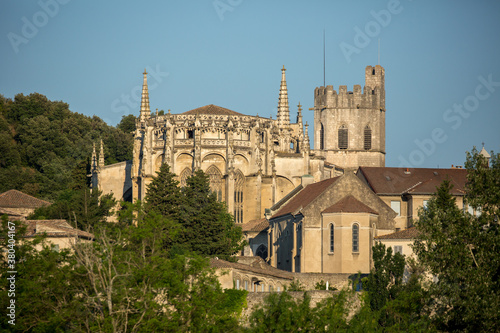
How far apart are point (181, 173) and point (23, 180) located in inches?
1062

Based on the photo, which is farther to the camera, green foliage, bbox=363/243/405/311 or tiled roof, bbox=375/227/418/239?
tiled roof, bbox=375/227/418/239

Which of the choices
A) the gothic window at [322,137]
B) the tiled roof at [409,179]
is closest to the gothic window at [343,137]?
the gothic window at [322,137]

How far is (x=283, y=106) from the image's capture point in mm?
112688

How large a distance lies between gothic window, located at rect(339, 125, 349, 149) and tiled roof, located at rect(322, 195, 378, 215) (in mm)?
46312

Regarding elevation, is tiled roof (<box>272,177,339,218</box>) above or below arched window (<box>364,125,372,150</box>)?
below

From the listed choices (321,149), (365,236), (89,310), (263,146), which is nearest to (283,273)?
(365,236)

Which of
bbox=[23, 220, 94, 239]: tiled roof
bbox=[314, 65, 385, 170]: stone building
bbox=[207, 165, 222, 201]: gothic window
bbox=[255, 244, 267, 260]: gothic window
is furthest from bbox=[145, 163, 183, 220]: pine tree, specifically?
bbox=[314, 65, 385, 170]: stone building

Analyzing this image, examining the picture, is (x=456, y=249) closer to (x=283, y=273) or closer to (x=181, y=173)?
(x=283, y=273)

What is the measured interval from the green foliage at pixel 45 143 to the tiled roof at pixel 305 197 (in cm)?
3581

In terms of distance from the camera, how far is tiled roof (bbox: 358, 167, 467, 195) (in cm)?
7769

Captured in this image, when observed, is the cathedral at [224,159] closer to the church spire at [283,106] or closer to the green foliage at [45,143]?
the church spire at [283,106]

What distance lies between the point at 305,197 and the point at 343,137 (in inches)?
1576

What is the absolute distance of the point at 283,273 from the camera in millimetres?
66562

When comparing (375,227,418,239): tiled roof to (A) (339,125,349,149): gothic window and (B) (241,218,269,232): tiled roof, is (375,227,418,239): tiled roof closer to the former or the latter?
(B) (241,218,269,232): tiled roof
